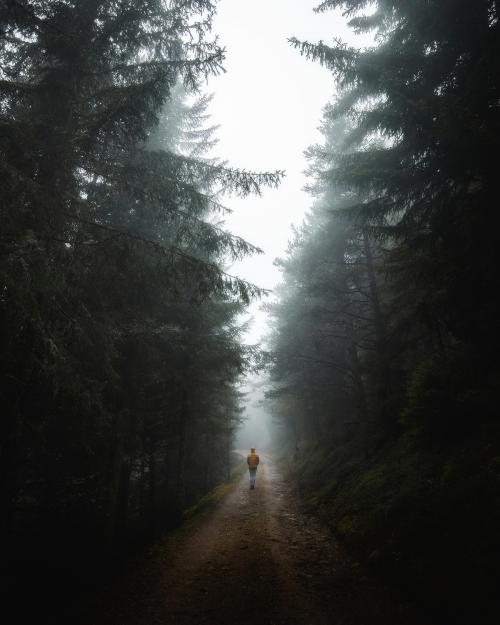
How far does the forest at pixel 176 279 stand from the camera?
5141mm

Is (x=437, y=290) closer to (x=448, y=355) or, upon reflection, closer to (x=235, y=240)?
(x=448, y=355)

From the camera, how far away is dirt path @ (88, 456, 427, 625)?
482 centimetres

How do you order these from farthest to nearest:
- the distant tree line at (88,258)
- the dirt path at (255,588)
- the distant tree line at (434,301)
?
the distant tree line at (88,258)
the distant tree line at (434,301)
the dirt path at (255,588)

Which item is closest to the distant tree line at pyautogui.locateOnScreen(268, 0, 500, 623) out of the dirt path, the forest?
the forest

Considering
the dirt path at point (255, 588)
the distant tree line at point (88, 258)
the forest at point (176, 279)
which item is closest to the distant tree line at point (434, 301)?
the forest at point (176, 279)

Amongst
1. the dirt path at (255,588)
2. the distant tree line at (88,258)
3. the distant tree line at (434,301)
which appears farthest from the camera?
the distant tree line at (88,258)

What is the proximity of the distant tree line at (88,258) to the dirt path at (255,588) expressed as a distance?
2.38 metres

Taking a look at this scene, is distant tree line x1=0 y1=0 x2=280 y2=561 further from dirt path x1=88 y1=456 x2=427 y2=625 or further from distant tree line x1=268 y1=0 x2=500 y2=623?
distant tree line x1=268 y1=0 x2=500 y2=623

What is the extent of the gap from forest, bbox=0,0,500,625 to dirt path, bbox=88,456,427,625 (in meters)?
0.37

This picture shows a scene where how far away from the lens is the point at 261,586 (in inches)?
227

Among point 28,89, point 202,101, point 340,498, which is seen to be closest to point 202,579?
point 340,498

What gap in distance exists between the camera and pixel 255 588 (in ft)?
18.7

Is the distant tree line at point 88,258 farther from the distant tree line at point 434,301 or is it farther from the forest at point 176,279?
the distant tree line at point 434,301

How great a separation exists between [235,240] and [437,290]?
5.56 m
